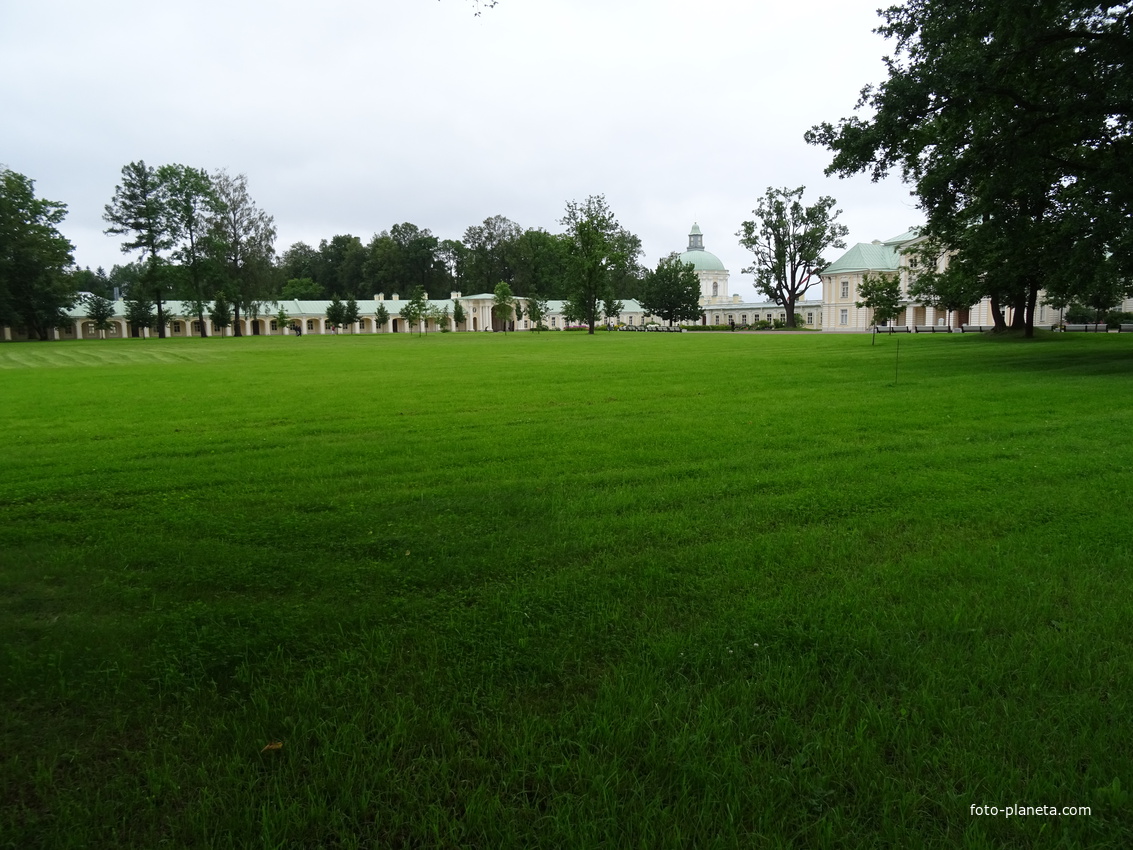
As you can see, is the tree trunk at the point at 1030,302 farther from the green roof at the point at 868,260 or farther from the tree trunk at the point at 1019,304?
the green roof at the point at 868,260

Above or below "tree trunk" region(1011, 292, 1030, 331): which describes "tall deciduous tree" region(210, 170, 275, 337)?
above

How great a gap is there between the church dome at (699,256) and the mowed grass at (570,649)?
466ft

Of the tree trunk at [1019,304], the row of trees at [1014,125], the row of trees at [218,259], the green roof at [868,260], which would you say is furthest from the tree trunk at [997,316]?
the green roof at [868,260]

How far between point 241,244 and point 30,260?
61.2 ft

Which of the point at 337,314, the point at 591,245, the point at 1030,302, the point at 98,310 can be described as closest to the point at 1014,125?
the point at 1030,302

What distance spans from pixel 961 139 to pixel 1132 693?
22.0 m

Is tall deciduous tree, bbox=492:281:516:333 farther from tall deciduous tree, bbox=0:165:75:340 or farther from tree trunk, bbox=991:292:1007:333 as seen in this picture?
tree trunk, bbox=991:292:1007:333

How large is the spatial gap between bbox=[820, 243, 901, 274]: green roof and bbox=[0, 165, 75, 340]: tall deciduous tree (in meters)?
87.4

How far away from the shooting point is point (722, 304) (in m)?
132

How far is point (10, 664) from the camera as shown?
3.69m

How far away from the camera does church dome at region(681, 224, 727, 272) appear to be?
477 feet

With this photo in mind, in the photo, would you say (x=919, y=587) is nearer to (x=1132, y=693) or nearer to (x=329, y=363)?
(x=1132, y=693)

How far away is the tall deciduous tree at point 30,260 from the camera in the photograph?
6316 centimetres

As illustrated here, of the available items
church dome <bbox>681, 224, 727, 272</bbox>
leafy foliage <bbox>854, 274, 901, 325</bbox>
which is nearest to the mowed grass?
leafy foliage <bbox>854, 274, 901, 325</bbox>
